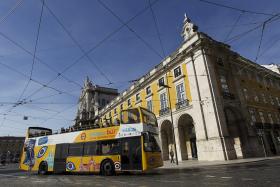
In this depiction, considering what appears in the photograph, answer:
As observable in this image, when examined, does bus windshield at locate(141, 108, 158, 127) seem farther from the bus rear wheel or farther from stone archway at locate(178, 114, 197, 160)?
stone archway at locate(178, 114, 197, 160)

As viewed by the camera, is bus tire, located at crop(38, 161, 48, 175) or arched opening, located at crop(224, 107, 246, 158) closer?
bus tire, located at crop(38, 161, 48, 175)

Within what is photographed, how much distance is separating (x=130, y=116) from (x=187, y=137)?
53.5ft

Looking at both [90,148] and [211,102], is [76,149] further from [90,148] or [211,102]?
[211,102]

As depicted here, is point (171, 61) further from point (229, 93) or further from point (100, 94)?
point (100, 94)

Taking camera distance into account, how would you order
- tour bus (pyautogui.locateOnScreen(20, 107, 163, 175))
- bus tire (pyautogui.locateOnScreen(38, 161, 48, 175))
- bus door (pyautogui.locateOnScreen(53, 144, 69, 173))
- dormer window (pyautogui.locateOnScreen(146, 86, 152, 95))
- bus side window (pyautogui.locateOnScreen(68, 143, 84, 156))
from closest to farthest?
tour bus (pyautogui.locateOnScreen(20, 107, 163, 175)), bus side window (pyautogui.locateOnScreen(68, 143, 84, 156)), bus door (pyautogui.locateOnScreen(53, 144, 69, 173)), bus tire (pyautogui.locateOnScreen(38, 161, 48, 175)), dormer window (pyautogui.locateOnScreen(146, 86, 152, 95))

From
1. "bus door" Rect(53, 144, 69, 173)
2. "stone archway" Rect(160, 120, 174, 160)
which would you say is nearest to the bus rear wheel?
"bus door" Rect(53, 144, 69, 173)

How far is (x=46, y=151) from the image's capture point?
17.3 metres

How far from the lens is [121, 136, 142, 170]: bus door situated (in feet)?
41.9

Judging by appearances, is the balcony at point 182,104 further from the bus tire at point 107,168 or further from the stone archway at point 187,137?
the bus tire at point 107,168

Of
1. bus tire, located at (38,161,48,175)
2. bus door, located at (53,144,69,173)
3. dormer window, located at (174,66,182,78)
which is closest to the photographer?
bus door, located at (53,144,69,173)

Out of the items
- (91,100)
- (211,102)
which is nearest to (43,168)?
(211,102)

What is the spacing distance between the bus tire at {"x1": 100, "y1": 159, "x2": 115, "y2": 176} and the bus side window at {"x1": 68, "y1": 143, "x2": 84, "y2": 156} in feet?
7.09

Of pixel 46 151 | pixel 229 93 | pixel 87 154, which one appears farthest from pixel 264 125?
pixel 46 151

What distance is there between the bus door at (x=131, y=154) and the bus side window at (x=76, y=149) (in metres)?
3.72
